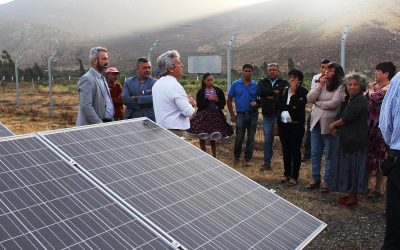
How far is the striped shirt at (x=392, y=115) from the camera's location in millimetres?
3789

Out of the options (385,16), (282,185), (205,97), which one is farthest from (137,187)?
(385,16)

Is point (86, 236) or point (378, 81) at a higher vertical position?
point (378, 81)

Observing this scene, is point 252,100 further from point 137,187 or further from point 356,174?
point 137,187

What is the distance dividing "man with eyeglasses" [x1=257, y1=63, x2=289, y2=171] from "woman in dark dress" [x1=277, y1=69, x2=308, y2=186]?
1.70 feet

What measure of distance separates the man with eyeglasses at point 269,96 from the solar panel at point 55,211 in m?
5.57

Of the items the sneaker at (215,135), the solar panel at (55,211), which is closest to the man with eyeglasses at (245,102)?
the sneaker at (215,135)

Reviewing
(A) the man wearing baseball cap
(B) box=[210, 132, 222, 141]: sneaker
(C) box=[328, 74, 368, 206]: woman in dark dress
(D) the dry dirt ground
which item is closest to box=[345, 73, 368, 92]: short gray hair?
(C) box=[328, 74, 368, 206]: woman in dark dress

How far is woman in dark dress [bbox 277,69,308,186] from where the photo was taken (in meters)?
7.11

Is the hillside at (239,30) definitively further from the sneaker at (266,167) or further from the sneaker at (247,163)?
the sneaker at (266,167)

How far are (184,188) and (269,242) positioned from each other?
2.31 ft

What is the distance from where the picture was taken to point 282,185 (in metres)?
7.34

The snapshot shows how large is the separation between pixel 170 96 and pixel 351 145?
2928 mm

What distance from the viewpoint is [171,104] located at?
15.6ft

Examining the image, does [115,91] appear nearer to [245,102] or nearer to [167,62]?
[245,102]
